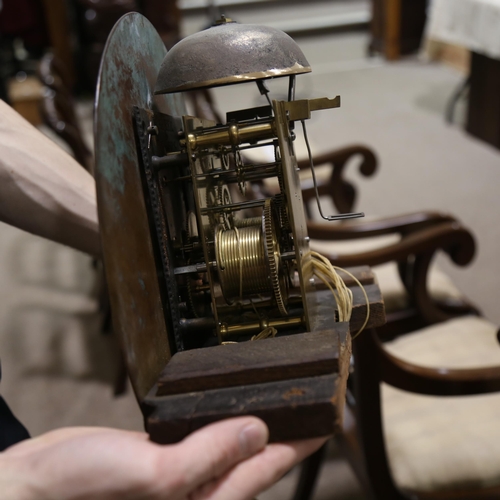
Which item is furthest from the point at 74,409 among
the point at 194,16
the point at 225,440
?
the point at 194,16

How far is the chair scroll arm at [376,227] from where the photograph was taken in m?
1.74

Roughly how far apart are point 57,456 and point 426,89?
5265 mm

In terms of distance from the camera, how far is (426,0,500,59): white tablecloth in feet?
11.3

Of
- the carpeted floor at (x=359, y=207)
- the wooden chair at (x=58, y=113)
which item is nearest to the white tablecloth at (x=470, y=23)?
the carpeted floor at (x=359, y=207)

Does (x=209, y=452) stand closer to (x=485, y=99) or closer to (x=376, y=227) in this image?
(x=376, y=227)

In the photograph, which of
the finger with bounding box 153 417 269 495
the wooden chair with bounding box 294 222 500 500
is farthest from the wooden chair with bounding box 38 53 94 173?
the finger with bounding box 153 417 269 495

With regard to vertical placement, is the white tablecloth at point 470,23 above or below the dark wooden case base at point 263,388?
above

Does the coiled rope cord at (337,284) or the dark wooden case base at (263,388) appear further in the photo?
the coiled rope cord at (337,284)

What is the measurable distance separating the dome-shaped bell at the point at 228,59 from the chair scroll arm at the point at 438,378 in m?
0.62

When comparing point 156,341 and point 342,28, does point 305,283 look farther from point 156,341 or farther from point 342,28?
point 342,28

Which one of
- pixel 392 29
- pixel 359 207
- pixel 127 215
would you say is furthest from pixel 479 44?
pixel 127 215

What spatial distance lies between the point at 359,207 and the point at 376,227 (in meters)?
1.79

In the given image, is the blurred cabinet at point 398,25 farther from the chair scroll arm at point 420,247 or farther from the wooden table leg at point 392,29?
the chair scroll arm at point 420,247

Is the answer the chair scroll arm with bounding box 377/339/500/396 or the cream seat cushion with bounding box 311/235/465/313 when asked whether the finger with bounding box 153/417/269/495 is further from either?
the cream seat cushion with bounding box 311/235/465/313
